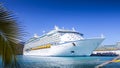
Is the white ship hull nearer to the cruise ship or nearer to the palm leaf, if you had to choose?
the cruise ship

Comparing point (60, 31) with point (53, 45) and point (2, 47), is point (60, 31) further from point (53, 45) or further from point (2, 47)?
point (2, 47)

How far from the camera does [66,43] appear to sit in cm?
6812

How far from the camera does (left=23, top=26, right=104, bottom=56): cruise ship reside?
68.0 meters

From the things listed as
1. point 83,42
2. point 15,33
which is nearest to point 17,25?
point 15,33

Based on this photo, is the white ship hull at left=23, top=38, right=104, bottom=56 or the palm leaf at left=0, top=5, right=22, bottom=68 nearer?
the palm leaf at left=0, top=5, right=22, bottom=68

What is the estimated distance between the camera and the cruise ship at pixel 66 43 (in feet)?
223

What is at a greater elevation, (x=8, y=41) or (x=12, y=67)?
(x=8, y=41)

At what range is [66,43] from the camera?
68.1 meters

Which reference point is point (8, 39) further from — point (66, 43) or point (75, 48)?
point (75, 48)

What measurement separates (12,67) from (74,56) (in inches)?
2863

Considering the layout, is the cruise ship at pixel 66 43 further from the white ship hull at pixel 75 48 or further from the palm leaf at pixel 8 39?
the palm leaf at pixel 8 39

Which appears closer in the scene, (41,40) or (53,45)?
(53,45)

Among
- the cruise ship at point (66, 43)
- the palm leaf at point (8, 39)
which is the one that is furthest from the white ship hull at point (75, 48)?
the palm leaf at point (8, 39)

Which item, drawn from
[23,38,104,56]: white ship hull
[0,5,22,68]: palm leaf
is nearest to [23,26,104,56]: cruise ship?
[23,38,104,56]: white ship hull
